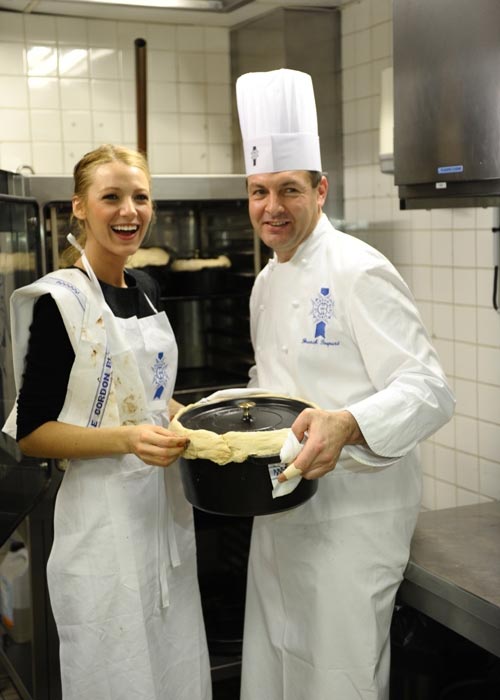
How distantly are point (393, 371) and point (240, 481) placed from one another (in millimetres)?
417

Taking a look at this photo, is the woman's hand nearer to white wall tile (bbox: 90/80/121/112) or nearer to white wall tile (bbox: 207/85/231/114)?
white wall tile (bbox: 90/80/121/112)

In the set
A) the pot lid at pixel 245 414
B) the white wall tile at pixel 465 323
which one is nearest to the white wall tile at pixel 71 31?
the white wall tile at pixel 465 323

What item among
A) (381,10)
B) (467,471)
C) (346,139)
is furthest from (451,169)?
(346,139)

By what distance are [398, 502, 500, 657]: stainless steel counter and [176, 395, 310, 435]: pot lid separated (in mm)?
542

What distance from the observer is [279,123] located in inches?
80.0

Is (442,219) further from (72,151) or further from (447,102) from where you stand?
(72,151)

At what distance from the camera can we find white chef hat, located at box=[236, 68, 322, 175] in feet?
6.53

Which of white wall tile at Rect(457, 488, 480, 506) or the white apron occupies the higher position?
the white apron

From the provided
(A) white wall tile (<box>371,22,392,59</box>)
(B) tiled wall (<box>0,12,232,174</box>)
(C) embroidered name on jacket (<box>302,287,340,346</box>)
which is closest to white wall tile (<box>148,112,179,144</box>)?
(B) tiled wall (<box>0,12,232,174</box>)

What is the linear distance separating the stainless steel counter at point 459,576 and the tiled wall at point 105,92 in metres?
1.94

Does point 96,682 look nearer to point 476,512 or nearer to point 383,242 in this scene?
point 476,512

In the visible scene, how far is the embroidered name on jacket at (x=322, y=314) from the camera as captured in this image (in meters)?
1.95

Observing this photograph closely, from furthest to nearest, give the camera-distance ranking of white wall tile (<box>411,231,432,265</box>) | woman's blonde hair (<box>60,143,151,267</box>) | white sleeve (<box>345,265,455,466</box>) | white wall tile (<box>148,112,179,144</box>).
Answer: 1. white wall tile (<box>148,112,179,144</box>)
2. white wall tile (<box>411,231,432,265</box>)
3. woman's blonde hair (<box>60,143,151,267</box>)
4. white sleeve (<box>345,265,455,466</box>)

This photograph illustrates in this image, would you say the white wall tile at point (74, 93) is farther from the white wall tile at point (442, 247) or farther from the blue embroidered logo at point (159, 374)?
the blue embroidered logo at point (159, 374)
